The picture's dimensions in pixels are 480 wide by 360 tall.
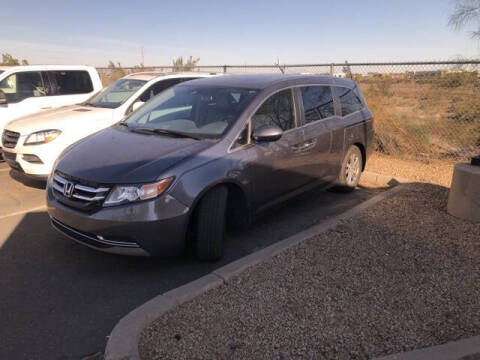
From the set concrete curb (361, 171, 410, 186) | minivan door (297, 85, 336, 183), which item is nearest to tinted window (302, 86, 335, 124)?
minivan door (297, 85, 336, 183)

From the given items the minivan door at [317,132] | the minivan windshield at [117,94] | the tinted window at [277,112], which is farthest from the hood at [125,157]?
the minivan windshield at [117,94]

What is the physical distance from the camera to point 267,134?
12.9ft

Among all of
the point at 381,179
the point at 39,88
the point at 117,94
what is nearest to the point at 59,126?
the point at 117,94

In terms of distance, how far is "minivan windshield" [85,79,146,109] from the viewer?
693 cm

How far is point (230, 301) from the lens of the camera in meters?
2.91

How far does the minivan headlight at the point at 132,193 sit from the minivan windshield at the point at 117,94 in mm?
3895

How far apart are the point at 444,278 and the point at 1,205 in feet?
18.0

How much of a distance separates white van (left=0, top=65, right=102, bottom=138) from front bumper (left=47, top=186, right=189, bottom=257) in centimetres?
547

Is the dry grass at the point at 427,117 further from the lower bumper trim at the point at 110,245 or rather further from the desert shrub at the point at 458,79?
the lower bumper trim at the point at 110,245

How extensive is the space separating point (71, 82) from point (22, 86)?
3.19 feet

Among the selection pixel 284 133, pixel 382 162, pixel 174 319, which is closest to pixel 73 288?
pixel 174 319

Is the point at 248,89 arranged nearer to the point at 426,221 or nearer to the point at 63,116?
the point at 426,221

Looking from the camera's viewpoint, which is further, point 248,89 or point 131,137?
point 248,89

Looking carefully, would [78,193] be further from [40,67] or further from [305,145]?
[40,67]
